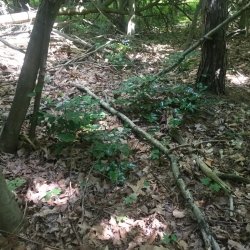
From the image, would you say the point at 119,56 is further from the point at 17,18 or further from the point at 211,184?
the point at 211,184

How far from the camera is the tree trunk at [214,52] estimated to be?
18.1ft

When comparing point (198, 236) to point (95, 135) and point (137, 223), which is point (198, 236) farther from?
point (95, 135)

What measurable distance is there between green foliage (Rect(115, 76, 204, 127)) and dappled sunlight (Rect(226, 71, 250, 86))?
3.76ft

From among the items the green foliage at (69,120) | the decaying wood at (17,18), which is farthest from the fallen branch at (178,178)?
the decaying wood at (17,18)

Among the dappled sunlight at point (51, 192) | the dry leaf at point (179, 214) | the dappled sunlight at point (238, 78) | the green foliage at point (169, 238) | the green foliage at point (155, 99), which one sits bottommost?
the green foliage at point (169, 238)

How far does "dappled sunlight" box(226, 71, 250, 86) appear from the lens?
256 inches

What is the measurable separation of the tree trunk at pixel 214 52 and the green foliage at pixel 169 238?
3.06 m

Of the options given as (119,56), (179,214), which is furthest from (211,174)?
(119,56)

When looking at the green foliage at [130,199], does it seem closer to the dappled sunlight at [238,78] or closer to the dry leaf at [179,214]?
the dry leaf at [179,214]

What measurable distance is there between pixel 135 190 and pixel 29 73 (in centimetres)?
179

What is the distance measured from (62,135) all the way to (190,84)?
2.82 m

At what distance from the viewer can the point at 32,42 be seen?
3898 millimetres

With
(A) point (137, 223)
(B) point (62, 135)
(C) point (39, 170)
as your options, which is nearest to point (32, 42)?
(B) point (62, 135)

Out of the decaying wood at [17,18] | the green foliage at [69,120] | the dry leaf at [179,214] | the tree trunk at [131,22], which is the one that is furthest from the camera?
the tree trunk at [131,22]
